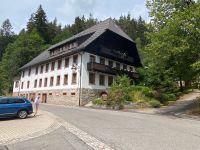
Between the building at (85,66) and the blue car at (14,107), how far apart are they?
1563 centimetres

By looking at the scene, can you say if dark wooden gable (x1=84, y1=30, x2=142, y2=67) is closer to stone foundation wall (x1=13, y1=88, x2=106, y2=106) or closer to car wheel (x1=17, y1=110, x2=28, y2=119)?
stone foundation wall (x1=13, y1=88, x2=106, y2=106)

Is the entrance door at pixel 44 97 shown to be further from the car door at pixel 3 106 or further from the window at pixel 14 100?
the car door at pixel 3 106

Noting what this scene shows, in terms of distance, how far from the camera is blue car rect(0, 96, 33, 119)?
19.1 meters

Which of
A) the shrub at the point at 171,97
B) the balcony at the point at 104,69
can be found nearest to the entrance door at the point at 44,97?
the balcony at the point at 104,69

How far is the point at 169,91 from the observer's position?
38.1 m

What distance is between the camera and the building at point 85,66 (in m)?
36.6

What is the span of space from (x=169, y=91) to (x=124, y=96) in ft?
36.2

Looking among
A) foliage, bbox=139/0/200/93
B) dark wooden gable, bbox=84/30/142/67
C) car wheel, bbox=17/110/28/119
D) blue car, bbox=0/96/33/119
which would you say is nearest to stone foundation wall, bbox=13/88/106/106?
dark wooden gable, bbox=84/30/142/67

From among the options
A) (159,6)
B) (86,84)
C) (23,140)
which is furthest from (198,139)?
(86,84)

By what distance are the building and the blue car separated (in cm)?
1563

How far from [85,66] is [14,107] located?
18.0 metres

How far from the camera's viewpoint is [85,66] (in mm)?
36750

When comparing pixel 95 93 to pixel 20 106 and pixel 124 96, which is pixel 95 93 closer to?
pixel 124 96

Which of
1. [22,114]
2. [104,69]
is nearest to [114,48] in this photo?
[104,69]
